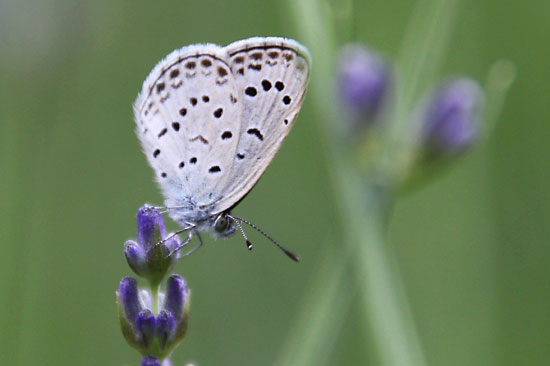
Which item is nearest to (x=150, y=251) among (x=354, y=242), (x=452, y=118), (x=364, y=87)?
(x=354, y=242)

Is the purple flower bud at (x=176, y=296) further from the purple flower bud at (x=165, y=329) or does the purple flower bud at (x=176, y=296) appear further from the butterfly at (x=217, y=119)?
the butterfly at (x=217, y=119)

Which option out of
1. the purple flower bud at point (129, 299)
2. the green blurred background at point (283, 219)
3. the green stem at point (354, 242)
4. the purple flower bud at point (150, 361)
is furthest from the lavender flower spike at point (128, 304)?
the green blurred background at point (283, 219)

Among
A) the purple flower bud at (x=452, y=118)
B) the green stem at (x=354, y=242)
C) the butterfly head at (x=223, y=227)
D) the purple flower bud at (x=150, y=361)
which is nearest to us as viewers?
the purple flower bud at (x=150, y=361)

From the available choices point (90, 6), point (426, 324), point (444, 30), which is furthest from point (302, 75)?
point (426, 324)

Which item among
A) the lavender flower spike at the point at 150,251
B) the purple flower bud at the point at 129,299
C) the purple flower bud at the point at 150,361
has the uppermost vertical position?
the lavender flower spike at the point at 150,251

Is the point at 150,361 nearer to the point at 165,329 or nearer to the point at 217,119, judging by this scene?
the point at 165,329

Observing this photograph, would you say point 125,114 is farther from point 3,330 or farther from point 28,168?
point 3,330

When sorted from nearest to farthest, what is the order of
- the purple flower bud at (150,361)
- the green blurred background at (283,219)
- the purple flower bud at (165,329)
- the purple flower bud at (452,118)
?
the purple flower bud at (150,361) < the purple flower bud at (165,329) < the purple flower bud at (452,118) < the green blurred background at (283,219)

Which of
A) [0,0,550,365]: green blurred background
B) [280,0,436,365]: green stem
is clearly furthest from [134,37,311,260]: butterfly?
[0,0,550,365]: green blurred background

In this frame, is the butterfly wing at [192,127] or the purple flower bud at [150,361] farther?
the butterfly wing at [192,127]
